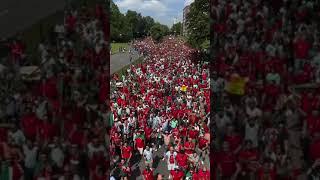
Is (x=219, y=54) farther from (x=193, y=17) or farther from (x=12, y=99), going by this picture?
(x=193, y=17)

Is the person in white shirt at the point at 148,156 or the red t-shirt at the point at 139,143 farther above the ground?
the red t-shirt at the point at 139,143

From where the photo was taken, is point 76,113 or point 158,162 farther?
point 158,162

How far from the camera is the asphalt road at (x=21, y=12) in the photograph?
845 centimetres

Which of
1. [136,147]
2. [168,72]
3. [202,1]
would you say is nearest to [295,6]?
[136,147]

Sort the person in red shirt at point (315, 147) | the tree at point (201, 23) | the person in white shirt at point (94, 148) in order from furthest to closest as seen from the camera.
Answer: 1. the tree at point (201, 23)
2. the person in red shirt at point (315, 147)
3. the person in white shirt at point (94, 148)

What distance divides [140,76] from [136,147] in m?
9.85

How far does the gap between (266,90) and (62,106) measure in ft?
10.6

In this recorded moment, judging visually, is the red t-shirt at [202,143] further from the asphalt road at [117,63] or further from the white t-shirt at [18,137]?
the asphalt road at [117,63]

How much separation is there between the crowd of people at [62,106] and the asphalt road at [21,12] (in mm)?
208

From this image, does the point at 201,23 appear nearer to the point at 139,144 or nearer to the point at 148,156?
the point at 139,144

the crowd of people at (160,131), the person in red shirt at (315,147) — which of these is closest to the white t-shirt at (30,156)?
the crowd of people at (160,131)

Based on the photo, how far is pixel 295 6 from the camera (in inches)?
381

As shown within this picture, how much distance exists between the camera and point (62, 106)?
8.56 metres

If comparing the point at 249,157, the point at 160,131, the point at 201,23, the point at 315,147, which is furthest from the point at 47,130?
the point at 201,23
